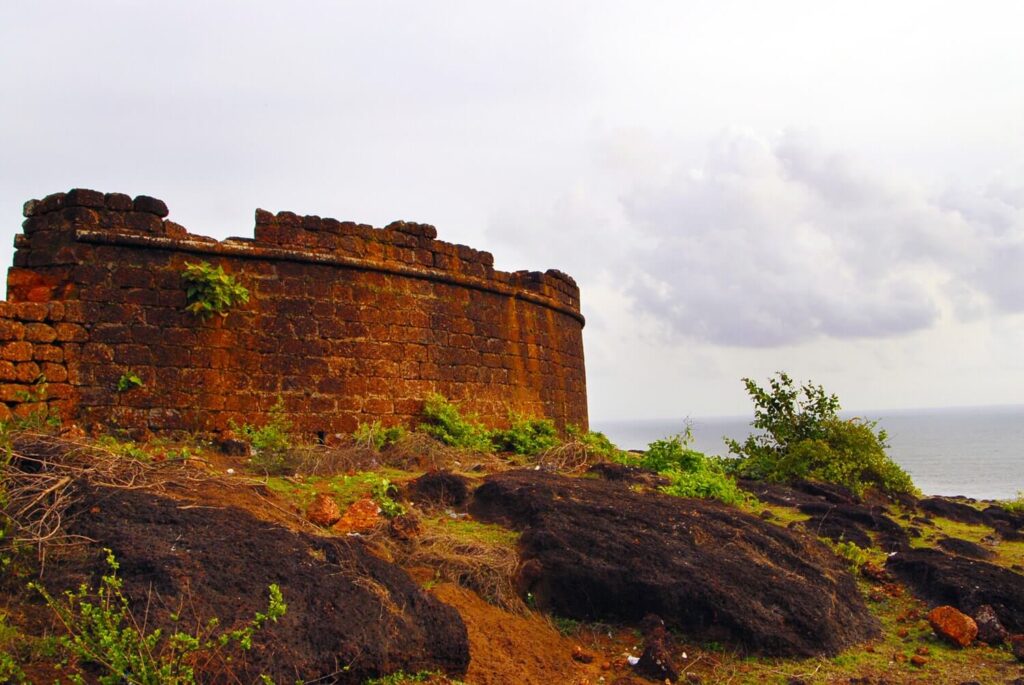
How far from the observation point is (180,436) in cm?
850

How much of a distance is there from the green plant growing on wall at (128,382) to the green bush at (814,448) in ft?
27.0

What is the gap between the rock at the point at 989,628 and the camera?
215 inches

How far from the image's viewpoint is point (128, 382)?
332 inches

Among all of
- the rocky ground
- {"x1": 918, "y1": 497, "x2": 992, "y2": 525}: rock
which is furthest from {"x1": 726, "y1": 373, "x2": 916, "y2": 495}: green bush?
the rocky ground

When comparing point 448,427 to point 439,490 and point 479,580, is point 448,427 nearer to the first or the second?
point 439,490

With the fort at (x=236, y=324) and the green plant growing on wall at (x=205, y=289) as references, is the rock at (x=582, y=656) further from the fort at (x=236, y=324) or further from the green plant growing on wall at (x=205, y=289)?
the green plant growing on wall at (x=205, y=289)

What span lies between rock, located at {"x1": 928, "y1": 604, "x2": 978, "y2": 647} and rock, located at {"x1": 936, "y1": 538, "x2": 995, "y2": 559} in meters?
2.25

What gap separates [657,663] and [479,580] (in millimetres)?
1224

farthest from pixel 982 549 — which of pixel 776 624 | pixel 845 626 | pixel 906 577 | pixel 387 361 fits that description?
pixel 387 361

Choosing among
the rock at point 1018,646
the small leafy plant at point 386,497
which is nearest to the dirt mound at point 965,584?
the rock at point 1018,646

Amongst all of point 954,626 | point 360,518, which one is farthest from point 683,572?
point 360,518

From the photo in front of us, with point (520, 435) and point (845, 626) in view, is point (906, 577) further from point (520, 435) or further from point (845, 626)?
point (520, 435)

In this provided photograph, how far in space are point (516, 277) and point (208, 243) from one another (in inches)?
180

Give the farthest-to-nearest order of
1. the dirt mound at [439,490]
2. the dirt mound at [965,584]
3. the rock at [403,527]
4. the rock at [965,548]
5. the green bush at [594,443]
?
the green bush at [594,443] < the rock at [965,548] < the dirt mound at [439,490] < the rock at [403,527] < the dirt mound at [965,584]
